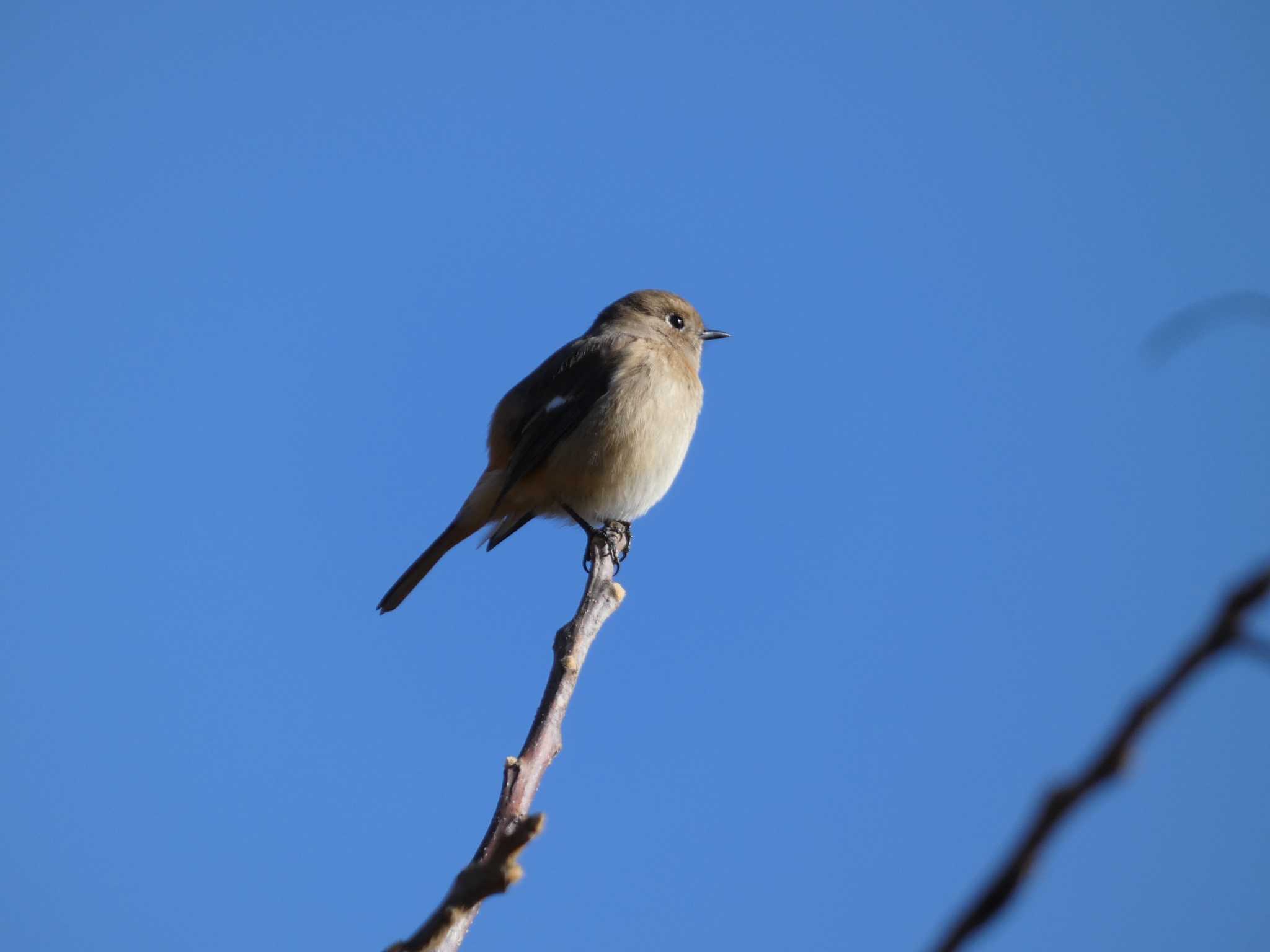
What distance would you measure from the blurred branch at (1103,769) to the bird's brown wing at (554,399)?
21.4 ft

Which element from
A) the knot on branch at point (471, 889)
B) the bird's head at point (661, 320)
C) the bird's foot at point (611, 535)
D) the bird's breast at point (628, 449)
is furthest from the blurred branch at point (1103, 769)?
the bird's head at point (661, 320)

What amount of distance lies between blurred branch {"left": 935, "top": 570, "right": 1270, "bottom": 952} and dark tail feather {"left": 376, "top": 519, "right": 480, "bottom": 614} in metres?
6.62

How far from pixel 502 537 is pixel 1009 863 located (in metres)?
6.94

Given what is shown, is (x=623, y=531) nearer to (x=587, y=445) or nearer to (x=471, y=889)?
(x=587, y=445)

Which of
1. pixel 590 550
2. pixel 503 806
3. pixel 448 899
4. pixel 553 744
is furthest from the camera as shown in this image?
pixel 590 550

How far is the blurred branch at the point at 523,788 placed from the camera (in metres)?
1.68

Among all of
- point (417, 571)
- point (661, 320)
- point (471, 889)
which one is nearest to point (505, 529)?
point (417, 571)

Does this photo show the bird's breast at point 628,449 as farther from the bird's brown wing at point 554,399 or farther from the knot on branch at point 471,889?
the knot on branch at point 471,889

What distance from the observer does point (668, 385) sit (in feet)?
24.9

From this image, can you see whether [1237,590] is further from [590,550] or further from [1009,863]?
[590,550]

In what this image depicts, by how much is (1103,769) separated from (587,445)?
650 cm

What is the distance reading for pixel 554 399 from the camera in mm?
7609

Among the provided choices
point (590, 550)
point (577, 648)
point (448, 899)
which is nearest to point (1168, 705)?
point (448, 899)

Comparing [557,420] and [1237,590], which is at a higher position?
[557,420]
